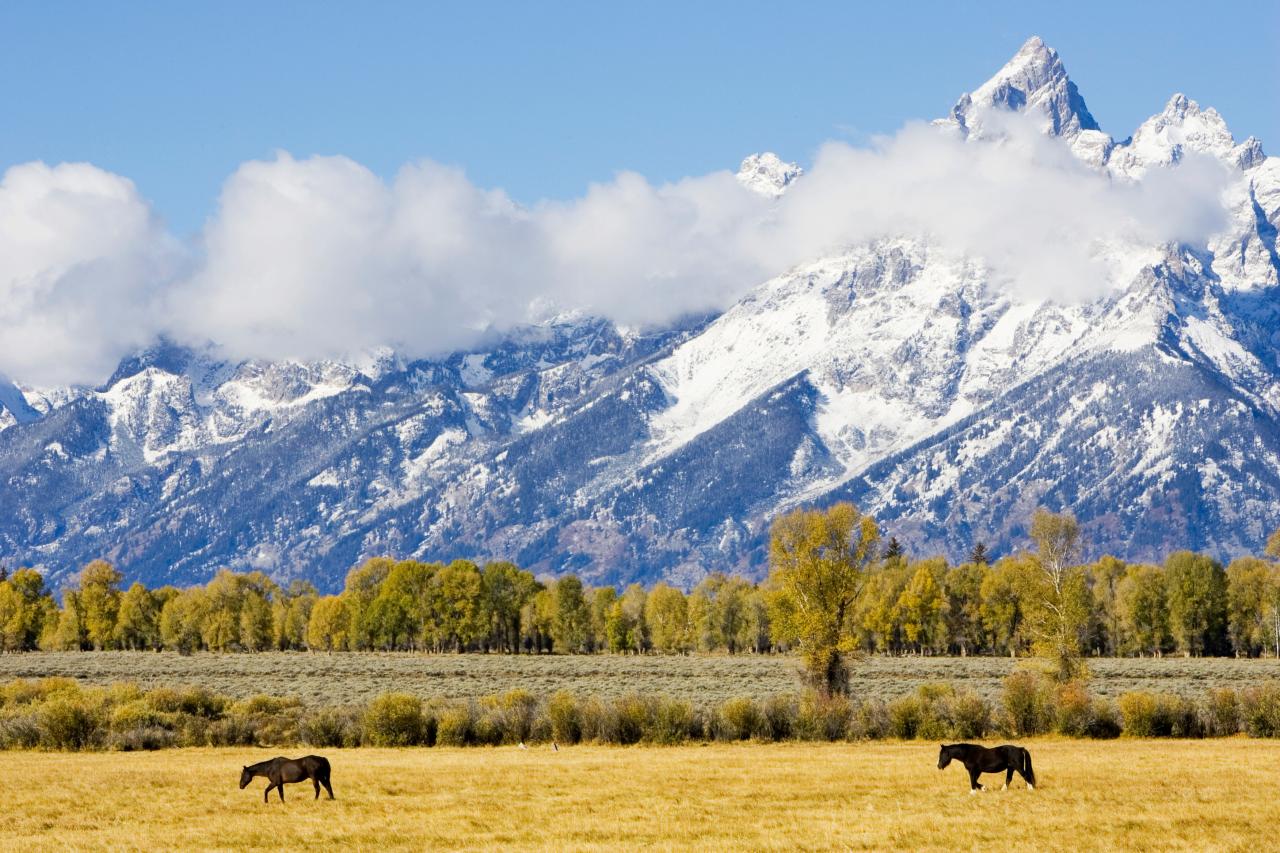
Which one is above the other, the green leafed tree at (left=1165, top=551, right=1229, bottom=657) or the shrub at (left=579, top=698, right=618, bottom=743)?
the green leafed tree at (left=1165, top=551, right=1229, bottom=657)

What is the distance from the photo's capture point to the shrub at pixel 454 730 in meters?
56.2

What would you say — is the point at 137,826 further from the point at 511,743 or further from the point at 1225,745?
the point at 1225,745

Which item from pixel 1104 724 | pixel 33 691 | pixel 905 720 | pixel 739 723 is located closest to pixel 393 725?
pixel 739 723

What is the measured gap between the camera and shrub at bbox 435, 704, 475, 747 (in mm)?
56156

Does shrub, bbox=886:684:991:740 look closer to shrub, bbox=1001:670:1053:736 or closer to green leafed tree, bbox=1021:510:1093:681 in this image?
shrub, bbox=1001:670:1053:736

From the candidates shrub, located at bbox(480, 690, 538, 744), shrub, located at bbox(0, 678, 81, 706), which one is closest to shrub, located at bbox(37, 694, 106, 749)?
shrub, located at bbox(0, 678, 81, 706)

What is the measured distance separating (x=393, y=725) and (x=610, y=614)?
123 meters

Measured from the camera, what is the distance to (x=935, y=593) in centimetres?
16262

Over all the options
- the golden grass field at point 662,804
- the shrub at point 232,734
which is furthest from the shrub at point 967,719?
the shrub at point 232,734

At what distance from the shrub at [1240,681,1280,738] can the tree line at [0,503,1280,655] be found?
251 ft

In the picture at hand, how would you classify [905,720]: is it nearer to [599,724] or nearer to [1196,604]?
[599,724]

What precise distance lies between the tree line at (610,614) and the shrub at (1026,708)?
77.3 metres

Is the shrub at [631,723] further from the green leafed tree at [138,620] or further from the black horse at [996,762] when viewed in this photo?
the green leafed tree at [138,620]

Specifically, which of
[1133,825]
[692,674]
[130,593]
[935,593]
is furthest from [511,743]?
[130,593]
